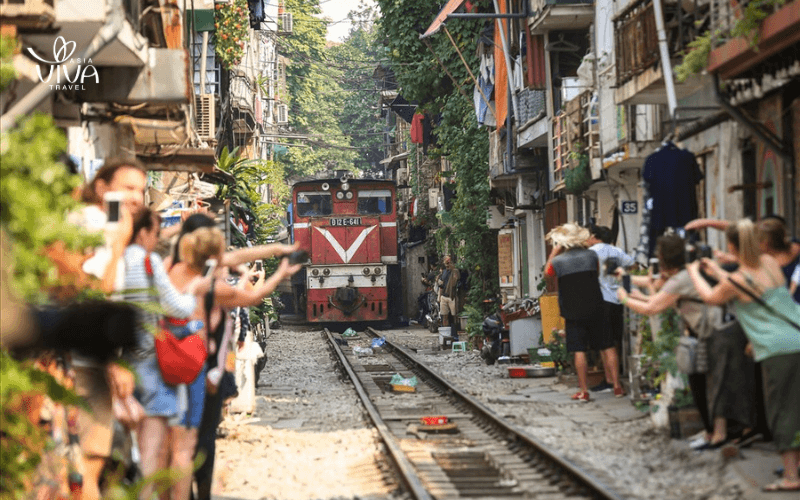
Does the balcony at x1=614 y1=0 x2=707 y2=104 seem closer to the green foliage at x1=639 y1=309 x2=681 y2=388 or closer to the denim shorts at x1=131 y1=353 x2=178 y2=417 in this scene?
the green foliage at x1=639 y1=309 x2=681 y2=388

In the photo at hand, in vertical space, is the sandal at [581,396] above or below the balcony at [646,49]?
below

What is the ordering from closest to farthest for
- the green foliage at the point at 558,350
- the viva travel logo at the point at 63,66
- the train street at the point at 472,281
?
the train street at the point at 472,281 → the viva travel logo at the point at 63,66 → the green foliage at the point at 558,350

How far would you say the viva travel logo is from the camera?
10203mm

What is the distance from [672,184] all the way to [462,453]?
3.25 m

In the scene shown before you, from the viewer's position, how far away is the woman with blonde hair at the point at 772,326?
22.5 ft

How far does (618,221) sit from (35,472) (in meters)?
13.0

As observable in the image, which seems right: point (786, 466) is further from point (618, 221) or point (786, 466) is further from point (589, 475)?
point (618, 221)

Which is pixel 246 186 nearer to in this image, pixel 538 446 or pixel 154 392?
pixel 538 446

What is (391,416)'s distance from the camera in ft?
41.0

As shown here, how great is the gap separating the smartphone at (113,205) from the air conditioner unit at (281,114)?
166 ft

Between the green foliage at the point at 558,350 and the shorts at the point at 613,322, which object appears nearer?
the shorts at the point at 613,322

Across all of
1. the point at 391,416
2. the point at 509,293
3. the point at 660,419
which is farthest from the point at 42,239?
the point at 509,293

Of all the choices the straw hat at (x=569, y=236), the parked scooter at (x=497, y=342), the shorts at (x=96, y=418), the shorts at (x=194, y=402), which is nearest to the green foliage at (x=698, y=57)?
the straw hat at (x=569, y=236)

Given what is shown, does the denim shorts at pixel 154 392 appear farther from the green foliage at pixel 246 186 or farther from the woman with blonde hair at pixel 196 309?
the green foliage at pixel 246 186
